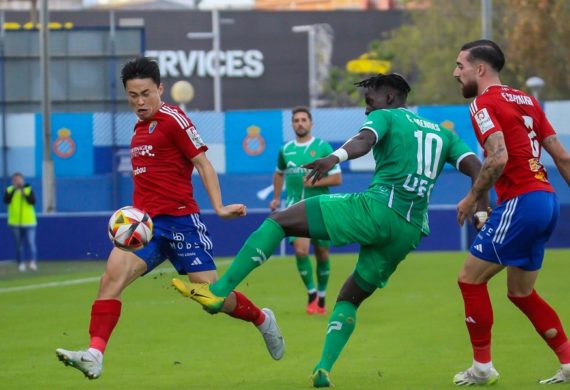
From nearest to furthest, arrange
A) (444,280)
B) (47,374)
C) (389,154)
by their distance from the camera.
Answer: (389,154) → (47,374) → (444,280)

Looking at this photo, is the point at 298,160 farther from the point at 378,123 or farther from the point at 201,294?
the point at 201,294

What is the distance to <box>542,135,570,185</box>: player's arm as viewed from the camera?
9445mm

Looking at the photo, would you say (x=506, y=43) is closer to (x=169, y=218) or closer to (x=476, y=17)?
(x=476, y=17)

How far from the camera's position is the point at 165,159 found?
9.62 metres

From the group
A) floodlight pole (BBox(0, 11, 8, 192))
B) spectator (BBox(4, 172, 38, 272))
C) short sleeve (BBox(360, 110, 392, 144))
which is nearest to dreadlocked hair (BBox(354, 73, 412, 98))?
short sleeve (BBox(360, 110, 392, 144))

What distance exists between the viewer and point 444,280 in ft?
66.5

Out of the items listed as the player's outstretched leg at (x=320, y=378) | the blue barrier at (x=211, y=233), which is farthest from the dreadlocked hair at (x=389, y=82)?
the blue barrier at (x=211, y=233)

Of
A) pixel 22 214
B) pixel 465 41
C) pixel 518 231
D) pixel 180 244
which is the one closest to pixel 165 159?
pixel 180 244

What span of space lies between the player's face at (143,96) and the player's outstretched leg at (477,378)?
9.46ft

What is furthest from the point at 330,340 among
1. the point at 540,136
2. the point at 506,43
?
the point at 506,43

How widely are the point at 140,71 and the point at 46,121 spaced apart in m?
20.5

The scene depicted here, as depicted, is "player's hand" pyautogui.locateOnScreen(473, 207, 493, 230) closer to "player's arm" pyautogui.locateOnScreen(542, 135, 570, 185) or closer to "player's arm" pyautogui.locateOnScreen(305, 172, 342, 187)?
"player's arm" pyautogui.locateOnScreen(542, 135, 570, 185)

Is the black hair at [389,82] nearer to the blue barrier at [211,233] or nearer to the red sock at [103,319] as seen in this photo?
the red sock at [103,319]

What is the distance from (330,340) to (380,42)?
46.5 m
